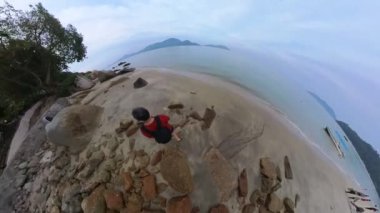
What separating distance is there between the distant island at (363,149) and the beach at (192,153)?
81.8 inches

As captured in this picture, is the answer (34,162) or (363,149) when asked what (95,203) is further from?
(363,149)

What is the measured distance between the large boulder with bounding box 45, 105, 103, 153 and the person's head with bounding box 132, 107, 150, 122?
0.33m

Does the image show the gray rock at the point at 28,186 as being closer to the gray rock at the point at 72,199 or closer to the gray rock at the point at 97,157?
the gray rock at the point at 72,199

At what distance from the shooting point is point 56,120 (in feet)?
10.1

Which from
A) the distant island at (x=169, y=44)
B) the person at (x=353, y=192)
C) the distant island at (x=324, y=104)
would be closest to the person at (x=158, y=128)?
the person at (x=353, y=192)

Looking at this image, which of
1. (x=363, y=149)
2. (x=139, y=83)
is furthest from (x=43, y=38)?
(x=363, y=149)

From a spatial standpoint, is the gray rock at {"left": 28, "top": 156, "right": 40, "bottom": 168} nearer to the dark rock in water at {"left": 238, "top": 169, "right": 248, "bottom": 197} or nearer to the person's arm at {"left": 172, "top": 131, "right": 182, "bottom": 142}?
the person's arm at {"left": 172, "top": 131, "right": 182, "bottom": 142}

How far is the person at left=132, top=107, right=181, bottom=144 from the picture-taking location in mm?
2768

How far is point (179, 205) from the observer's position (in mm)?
2574

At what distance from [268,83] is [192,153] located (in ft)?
7.40

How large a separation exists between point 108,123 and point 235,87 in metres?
1.35

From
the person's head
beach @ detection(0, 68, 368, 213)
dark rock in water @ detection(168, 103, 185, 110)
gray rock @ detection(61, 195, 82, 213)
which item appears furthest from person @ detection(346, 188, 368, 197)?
gray rock @ detection(61, 195, 82, 213)

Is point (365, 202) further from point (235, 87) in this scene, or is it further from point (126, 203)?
point (126, 203)

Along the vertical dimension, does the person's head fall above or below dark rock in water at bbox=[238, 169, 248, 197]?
above
